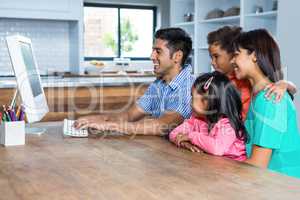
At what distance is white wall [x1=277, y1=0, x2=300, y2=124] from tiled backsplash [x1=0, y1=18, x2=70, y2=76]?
327 cm

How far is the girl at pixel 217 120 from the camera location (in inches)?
62.6

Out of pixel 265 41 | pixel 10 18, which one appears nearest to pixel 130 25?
pixel 10 18

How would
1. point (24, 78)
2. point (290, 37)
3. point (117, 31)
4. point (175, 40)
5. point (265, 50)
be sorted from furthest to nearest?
point (117, 31) → point (290, 37) → point (175, 40) → point (24, 78) → point (265, 50)

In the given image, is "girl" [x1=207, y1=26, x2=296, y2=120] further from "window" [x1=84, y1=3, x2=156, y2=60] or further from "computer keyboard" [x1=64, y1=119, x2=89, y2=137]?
"window" [x1=84, y1=3, x2=156, y2=60]

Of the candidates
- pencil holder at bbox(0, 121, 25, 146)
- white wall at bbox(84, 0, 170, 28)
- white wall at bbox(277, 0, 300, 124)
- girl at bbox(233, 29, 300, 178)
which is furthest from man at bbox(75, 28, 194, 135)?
white wall at bbox(84, 0, 170, 28)

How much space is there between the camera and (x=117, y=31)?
6.90 m

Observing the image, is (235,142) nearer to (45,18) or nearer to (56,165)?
(56,165)

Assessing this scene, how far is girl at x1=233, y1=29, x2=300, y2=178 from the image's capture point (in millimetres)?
1504

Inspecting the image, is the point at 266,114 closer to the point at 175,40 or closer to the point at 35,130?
the point at 175,40

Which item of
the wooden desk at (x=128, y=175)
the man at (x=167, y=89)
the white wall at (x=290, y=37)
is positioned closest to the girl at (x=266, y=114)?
the wooden desk at (x=128, y=175)

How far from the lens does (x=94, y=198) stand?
1062mm

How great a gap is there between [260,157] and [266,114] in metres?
0.15

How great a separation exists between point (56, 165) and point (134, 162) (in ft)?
0.83

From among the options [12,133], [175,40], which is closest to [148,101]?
[175,40]
